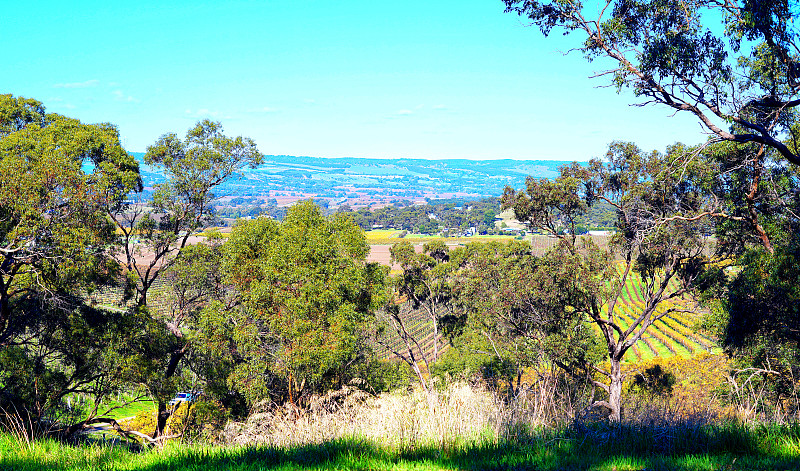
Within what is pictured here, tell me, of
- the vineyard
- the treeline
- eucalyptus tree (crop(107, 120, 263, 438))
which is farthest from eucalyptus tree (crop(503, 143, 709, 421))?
the vineyard

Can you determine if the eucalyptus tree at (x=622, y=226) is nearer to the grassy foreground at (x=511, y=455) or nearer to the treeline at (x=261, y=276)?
the treeline at (x=261, y=276)

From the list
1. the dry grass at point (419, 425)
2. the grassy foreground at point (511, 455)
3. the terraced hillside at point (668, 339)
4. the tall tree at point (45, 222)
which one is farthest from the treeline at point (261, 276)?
the terraced hillside at point (668, 339)

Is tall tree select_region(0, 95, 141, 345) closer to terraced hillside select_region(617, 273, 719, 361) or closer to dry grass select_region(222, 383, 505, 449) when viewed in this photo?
dry grass select_region(222, 383, 505, 449)

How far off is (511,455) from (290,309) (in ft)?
28.0

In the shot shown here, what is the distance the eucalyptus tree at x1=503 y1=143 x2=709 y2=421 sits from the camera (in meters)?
14.7

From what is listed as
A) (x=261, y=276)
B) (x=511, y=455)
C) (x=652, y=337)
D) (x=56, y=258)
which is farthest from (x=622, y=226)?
(x=652, y=337)

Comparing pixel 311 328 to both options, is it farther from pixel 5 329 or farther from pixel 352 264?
pixel 5 329

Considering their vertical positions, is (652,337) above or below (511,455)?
below

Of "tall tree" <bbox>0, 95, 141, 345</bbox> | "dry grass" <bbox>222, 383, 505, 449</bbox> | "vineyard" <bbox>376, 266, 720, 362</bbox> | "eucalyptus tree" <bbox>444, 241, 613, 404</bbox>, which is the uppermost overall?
"tall tree" <bbox>0, 95, 141, 345</bbox>

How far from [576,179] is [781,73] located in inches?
388

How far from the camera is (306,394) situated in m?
12.6

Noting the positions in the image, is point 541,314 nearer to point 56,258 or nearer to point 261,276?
point 261,276

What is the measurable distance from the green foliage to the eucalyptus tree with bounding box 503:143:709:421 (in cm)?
677

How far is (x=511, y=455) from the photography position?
431cm
